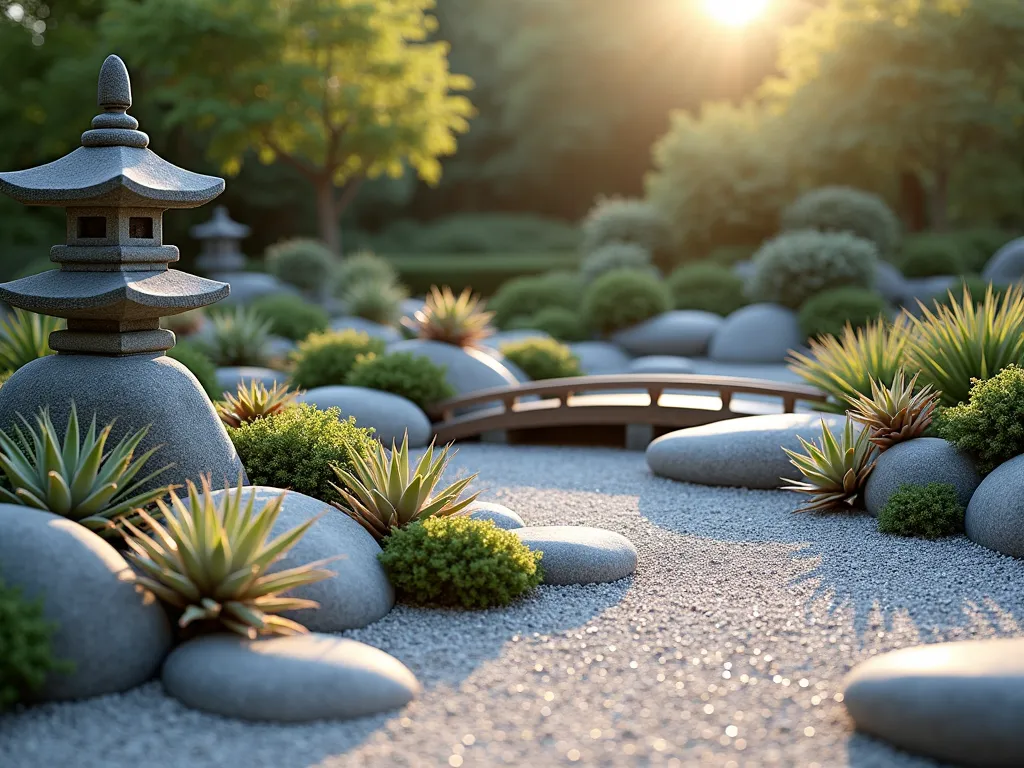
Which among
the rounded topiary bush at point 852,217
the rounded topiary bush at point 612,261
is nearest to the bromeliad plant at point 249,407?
the rounded topiary bush at point 612,261

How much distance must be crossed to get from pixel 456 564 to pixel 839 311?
38.0 feet

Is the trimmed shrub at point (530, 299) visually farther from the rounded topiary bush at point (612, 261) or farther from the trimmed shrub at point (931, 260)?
the trimmed shrub at point (931, 260)

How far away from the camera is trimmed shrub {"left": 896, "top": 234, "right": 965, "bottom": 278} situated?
19.4m

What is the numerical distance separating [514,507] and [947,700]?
4450 mm

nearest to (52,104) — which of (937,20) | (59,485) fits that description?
(937,20)

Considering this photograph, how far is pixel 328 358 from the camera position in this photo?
11789 mm

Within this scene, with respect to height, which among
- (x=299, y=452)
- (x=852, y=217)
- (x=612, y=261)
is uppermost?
(x=852, y=217)

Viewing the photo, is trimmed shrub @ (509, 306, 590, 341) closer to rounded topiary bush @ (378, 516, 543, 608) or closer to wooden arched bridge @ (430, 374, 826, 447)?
wooden arched bridge @ (430, 374, 826, 447)

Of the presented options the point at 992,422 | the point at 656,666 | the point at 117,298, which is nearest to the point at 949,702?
the point at 656,666

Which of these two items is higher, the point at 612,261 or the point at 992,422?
the point at 612,261

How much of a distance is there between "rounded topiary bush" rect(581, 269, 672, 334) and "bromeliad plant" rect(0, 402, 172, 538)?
12565 millimetres

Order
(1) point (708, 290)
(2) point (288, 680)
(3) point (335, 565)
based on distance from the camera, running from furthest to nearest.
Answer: (1) point (708, 290) < (3) point (335, 565) < (2) point (288, 680)

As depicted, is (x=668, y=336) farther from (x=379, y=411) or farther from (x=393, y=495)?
(x=393, y=495)

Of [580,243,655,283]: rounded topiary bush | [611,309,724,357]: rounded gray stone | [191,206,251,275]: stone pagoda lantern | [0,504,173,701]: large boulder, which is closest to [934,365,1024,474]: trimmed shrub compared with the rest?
[0,504,173,701]: large boulder
